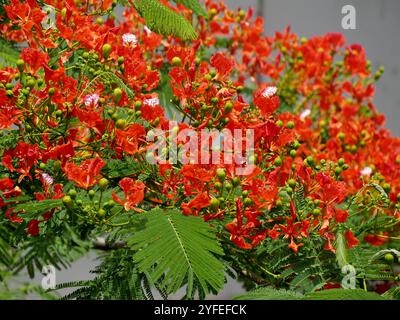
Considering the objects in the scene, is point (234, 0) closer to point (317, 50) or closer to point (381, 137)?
point (317, 50)

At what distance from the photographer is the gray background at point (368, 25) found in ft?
16.1

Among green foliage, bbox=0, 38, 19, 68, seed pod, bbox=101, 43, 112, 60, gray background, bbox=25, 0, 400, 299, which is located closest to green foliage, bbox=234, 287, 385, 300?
seed pod, bbox=101, 43, 112, 60

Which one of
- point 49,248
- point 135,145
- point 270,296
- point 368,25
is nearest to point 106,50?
point 135,145

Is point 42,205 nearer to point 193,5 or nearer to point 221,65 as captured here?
point 221,65

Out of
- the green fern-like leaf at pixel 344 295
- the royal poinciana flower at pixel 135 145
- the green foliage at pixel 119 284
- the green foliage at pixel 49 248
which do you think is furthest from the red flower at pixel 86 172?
the green foliage at pixel 49 248

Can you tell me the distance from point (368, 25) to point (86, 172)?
3886mm

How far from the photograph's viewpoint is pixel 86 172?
4.55 ft

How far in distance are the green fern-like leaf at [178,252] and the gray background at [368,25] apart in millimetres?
3679

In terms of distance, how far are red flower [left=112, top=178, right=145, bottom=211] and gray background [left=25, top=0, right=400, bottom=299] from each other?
362 cm

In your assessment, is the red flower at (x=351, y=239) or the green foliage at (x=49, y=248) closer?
the red flower at (x=351, y=239)

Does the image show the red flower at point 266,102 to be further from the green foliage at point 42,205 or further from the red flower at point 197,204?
the green foliage at point 42,205

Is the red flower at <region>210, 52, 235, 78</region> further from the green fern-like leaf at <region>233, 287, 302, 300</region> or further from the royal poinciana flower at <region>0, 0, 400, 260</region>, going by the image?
the green fern-like leaf at <region>233, 287, 302, 300</region>

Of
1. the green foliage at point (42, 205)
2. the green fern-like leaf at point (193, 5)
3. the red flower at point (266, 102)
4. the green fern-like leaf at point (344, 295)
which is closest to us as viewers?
the green fern-like leaf at point (344, 295)

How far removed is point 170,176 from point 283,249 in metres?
0.28
